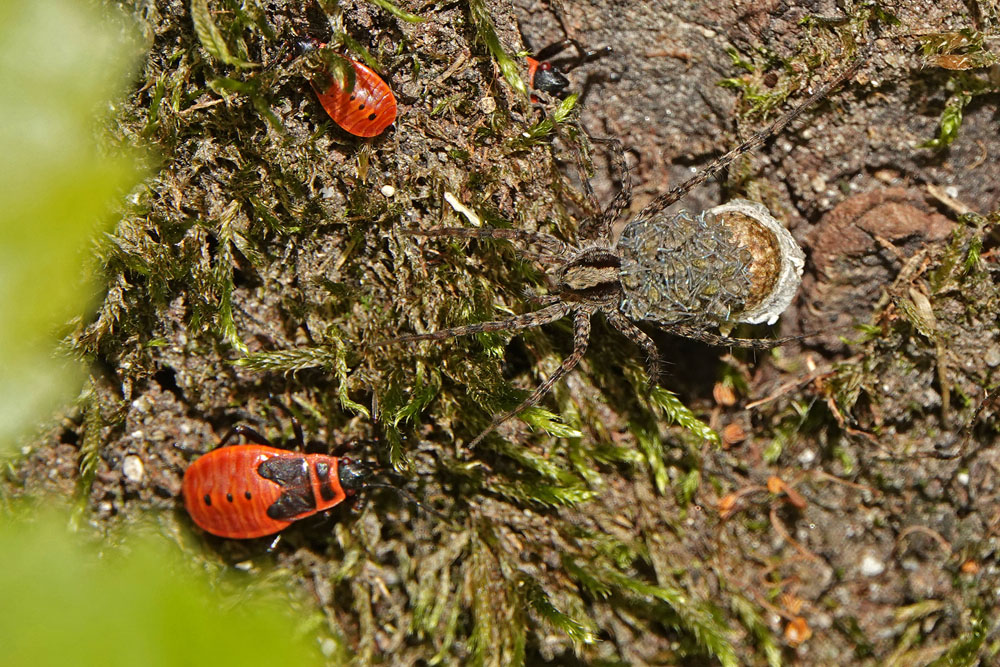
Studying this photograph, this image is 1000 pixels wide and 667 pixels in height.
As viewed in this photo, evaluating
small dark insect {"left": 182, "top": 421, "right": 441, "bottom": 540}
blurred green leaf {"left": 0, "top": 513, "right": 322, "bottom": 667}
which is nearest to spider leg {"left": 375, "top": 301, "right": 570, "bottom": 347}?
small dark insect {"left": 182, "top": 421, "right": 441, "bottom": 540}

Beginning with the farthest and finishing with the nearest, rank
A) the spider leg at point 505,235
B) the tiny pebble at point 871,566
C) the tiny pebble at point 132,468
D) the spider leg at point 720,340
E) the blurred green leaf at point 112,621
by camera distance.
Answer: the tiny pebble at point 871,566, the spider leg at point 720,340, the tiny pebble at point 132,468, the spider leg at point 505,235, the blurred green leaf at point 112,621

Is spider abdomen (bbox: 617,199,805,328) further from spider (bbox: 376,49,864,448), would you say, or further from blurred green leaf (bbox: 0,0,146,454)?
blurred green leaf (bbox: 0,0,146,454)

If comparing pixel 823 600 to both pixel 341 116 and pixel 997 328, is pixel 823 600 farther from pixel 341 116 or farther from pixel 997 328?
pixel 341 116

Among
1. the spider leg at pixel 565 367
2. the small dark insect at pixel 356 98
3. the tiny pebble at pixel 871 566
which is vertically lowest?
the tiny pebble at pixel 871 566

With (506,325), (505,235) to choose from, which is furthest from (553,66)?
(506,325)

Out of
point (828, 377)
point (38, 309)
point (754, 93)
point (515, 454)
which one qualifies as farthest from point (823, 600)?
point (38, 309)

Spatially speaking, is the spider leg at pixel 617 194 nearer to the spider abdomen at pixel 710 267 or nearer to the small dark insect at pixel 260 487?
the spider abdomen at pixel 710 267

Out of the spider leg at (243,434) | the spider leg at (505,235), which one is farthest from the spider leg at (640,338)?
the spider leg at (243,434)

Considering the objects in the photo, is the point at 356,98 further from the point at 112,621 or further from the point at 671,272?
the point at 112,621
